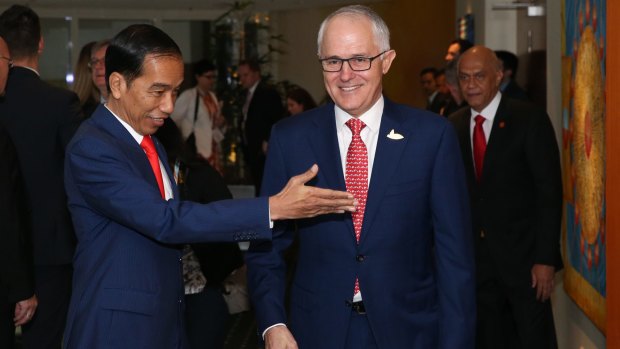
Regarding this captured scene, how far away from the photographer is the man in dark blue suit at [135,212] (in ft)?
9.27

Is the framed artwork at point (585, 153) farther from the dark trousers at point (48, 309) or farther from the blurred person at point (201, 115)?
the blurred person at point (201, 115)

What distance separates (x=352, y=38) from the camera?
311 cm

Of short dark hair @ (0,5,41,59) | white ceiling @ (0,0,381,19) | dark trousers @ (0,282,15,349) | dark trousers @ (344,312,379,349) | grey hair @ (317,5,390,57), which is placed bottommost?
dark trousers @ (0,282,15,349)

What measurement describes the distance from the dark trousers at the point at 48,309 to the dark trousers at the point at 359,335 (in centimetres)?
224

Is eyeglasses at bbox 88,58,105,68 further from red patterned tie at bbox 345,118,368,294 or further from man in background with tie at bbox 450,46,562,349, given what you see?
red patterned tie at bbox 345,118,368,294

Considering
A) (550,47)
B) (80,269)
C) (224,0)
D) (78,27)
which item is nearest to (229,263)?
(80,269)

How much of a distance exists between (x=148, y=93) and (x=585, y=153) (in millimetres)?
2577

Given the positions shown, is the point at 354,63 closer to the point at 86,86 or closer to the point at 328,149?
the point at 328,149

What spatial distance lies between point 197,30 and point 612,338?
17680 mm

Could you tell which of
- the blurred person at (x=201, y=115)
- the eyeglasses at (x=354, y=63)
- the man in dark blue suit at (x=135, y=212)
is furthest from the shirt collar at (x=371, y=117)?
the blurred person at (x=201, y=115)

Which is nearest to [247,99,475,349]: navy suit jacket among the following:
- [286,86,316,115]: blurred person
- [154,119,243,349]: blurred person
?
[154,119,243,349]: blurred person

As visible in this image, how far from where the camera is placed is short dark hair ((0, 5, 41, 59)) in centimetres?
512

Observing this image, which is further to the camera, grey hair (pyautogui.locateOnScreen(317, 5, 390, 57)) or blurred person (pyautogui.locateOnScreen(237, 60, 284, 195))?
blurred person (pyautogui.locateOnScreen(237, 60, 284, 195))

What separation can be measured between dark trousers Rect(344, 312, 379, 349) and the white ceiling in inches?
590
